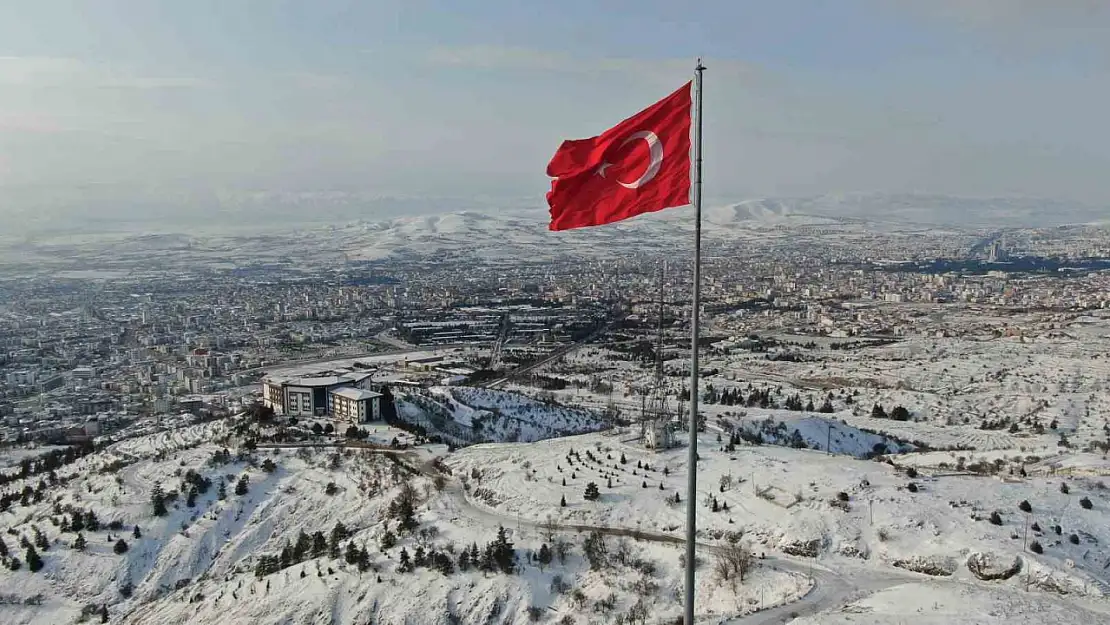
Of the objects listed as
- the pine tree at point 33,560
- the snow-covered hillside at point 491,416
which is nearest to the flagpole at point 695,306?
the pine tree at point 33,560

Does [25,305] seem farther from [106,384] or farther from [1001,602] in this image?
[1001,602]

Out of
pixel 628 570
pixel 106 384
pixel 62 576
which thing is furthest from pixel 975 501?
pixel 106 384

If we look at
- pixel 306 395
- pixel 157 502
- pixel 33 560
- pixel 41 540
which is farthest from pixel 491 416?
pixel 33 560

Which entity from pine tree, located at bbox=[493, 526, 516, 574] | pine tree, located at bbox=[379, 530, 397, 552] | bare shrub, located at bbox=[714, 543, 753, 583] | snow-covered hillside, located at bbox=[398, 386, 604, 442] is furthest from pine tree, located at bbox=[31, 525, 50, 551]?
bare shrub, located at bbox=[714, 543, 753, 583]

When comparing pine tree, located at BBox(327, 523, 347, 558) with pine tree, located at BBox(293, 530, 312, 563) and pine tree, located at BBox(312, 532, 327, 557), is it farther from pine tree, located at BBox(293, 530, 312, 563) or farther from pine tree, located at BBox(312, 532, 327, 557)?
pine tree, located at BBox(293, 530, 312, 563)

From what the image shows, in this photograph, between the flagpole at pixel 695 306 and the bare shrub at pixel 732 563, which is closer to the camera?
the flagpole at pixel 695 306

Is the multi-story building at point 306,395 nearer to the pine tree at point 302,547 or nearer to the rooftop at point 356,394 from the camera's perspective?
the rooftop at point 356,394

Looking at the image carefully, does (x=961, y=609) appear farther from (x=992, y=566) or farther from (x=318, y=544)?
(x=318, y=544)
